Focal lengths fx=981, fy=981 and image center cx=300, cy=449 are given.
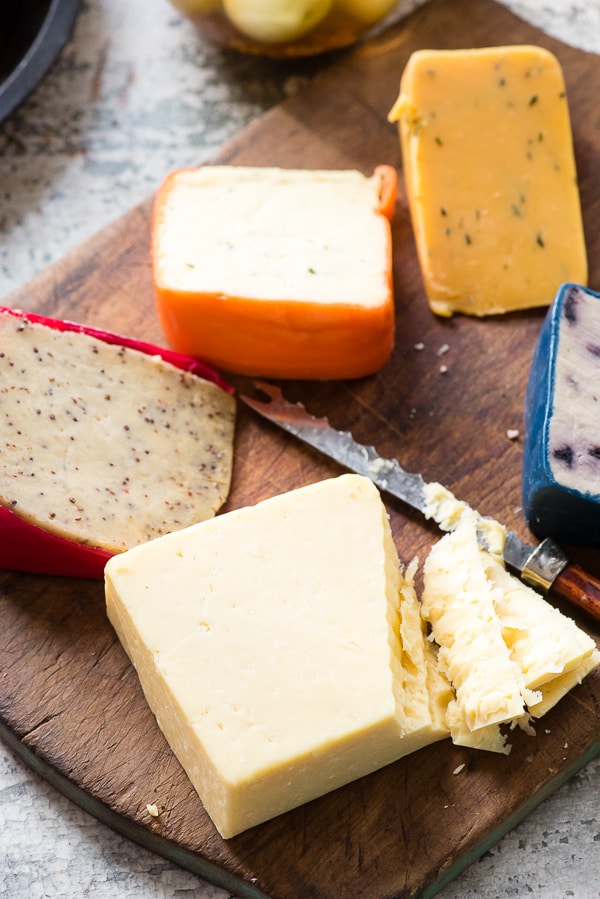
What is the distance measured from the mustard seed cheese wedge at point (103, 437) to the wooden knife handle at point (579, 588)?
0.84 meters

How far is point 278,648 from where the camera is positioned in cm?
200

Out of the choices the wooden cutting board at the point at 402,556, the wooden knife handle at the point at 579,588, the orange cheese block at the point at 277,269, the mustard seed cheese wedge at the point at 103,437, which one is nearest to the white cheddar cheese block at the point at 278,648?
→ the wooden cutting board at the point at 402,556

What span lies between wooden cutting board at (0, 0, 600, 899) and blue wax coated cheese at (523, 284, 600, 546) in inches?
4.7

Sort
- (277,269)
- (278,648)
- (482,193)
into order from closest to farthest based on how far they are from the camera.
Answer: (278,648)
(277,269)
(482,193)

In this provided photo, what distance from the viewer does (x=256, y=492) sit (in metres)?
2.48

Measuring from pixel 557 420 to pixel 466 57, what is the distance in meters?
1.15

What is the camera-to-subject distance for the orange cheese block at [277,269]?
8.04ft

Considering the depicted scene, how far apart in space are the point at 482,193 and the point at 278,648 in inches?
56.5

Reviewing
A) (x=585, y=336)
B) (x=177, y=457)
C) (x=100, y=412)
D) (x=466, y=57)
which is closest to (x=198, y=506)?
(x=177, y=457)

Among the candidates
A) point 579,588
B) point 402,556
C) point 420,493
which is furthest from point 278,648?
point 579,588

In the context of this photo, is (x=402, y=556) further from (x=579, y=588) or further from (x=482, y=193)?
(x=482, y=193)

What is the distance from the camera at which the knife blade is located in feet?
7.36

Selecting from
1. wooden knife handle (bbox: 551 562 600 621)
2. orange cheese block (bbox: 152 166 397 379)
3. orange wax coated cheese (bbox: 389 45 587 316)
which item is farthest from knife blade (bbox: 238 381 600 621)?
orange wax coated cheese (bbox: 389 45 587 316)

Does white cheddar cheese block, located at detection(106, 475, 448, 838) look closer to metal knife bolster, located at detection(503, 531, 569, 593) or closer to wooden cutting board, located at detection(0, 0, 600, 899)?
wooden cutting board, located at detection(0, 0, 600, 899)
